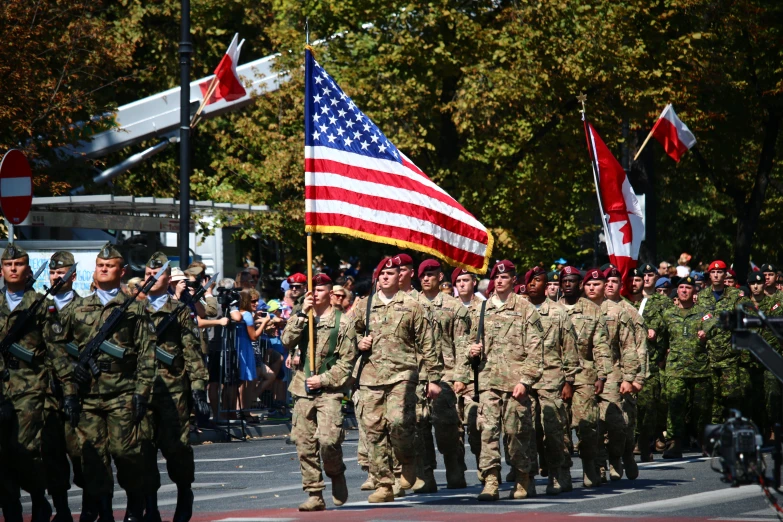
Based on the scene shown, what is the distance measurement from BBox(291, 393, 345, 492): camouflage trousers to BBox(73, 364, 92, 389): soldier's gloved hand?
208 centimetres

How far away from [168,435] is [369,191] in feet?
10.6

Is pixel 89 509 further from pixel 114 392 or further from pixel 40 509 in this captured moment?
pixel 114 392

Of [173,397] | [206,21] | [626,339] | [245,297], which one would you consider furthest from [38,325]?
[206,21]

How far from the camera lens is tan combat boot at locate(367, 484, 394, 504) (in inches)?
471

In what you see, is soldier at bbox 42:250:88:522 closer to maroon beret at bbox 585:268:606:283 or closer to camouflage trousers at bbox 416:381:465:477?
camouflage trousers at bbox 416:381:465:477

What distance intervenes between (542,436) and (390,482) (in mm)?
2126

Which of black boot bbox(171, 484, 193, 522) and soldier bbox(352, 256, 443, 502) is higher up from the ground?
soldier bbox(352, 256, 443, 502)

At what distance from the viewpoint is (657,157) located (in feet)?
121

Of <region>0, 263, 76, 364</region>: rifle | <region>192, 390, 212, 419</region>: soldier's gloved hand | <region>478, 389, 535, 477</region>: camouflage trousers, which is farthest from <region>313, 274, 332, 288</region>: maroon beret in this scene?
<region>0, 263, 76, 364</region>: rifle

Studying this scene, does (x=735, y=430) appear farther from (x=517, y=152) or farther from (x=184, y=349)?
(x=517, y=152)

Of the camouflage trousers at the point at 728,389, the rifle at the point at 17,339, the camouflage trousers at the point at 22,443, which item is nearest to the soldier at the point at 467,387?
the camouflage trousers at the point at 728,389

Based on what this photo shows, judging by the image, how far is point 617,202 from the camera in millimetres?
→ 19703

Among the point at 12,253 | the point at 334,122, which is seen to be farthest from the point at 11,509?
the point at 334,122

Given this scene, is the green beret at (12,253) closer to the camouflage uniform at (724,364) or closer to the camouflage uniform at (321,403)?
the camouflage uniform at (321,403)
